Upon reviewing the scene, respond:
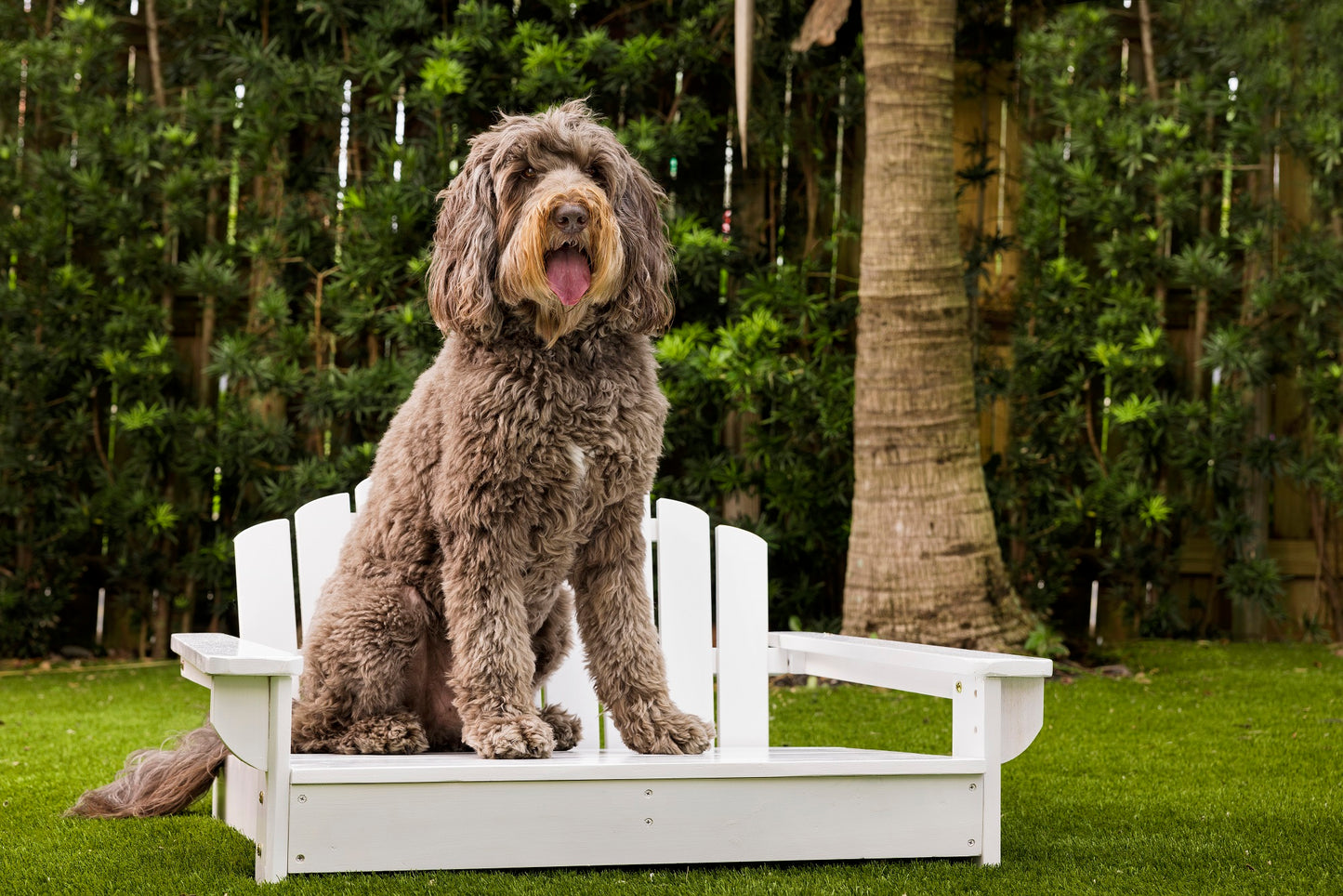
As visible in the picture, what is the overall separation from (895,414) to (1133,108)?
2893 millimetres

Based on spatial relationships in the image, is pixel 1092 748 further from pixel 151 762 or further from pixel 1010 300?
pixel 1010 300

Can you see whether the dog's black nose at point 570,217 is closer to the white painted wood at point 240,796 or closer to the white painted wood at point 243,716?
the white painted wood at point 243,716

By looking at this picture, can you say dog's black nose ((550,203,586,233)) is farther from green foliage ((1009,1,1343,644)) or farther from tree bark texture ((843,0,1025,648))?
green foliage ((1009,1,1343,644))

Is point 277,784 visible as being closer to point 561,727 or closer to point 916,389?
point 561,727

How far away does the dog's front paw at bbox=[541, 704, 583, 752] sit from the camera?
126 inches

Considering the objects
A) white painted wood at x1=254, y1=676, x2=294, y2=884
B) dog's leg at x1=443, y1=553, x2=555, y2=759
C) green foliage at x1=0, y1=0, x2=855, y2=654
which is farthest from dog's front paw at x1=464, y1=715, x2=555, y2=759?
green foliage at x1=0, y1=0, x2=855, y2=654

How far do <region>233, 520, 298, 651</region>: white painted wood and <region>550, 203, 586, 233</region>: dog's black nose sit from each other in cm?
117

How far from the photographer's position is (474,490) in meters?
2.77

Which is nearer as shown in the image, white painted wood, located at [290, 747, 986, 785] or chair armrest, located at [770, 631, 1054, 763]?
white painted wood, located at [290, 747, 986, 785]

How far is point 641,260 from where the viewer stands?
284 centimetres

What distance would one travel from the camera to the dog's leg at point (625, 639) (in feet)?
9.70

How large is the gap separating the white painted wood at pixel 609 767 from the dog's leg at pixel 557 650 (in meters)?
0.15

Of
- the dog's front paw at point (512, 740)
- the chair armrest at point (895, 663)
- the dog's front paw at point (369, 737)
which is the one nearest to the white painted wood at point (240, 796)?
the dog's front paw at point (369, 737)

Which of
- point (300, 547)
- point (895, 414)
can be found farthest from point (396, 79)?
point (300, 547)
